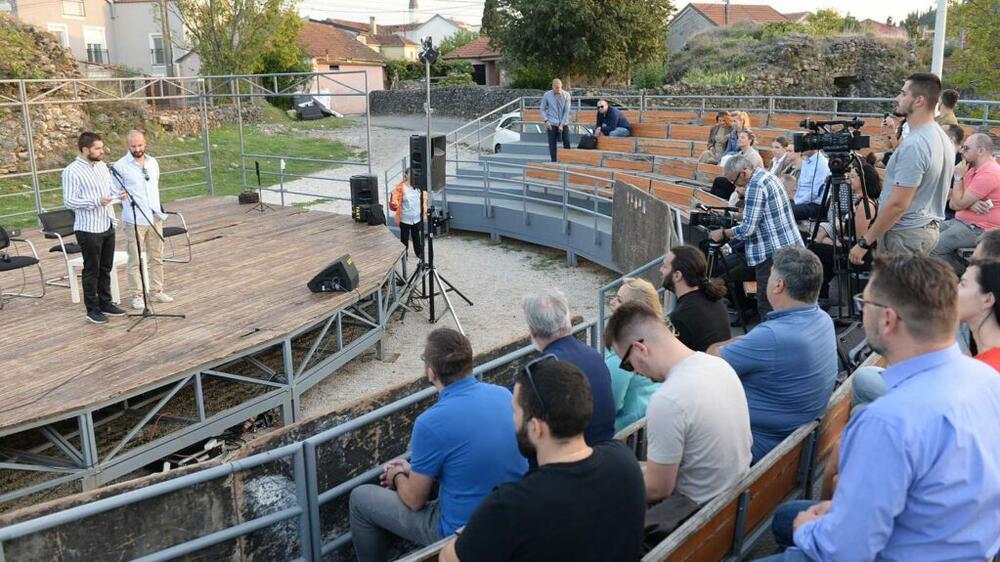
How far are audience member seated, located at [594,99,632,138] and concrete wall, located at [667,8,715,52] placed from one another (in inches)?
1305

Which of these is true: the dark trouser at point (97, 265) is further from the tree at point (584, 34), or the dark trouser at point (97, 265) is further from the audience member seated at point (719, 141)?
the tree at point (584, 34)

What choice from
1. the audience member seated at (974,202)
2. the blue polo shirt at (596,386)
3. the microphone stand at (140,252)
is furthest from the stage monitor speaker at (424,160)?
the blue polo shirt at (596,386)

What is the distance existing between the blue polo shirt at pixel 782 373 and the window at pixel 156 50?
47.1m

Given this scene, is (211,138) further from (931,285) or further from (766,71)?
(931,285)

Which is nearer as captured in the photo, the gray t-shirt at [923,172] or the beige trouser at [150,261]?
the gray t-shirt at [923,172]

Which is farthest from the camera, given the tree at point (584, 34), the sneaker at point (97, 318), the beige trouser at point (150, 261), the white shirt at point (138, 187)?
the tree at point (584, 34)

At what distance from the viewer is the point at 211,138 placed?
2784 cm

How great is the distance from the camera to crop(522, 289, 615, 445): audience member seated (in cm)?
339

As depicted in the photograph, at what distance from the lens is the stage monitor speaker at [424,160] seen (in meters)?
9.84

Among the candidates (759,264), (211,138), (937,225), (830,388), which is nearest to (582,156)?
(759,264)

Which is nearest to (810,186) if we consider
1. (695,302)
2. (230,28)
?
(695,302)

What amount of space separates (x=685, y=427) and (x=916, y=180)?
311 centimetres

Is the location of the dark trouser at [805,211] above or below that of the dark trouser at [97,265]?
above

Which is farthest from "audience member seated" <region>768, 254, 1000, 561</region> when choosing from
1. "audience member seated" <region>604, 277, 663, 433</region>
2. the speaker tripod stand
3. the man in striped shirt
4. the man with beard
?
the speaker tripod stand
